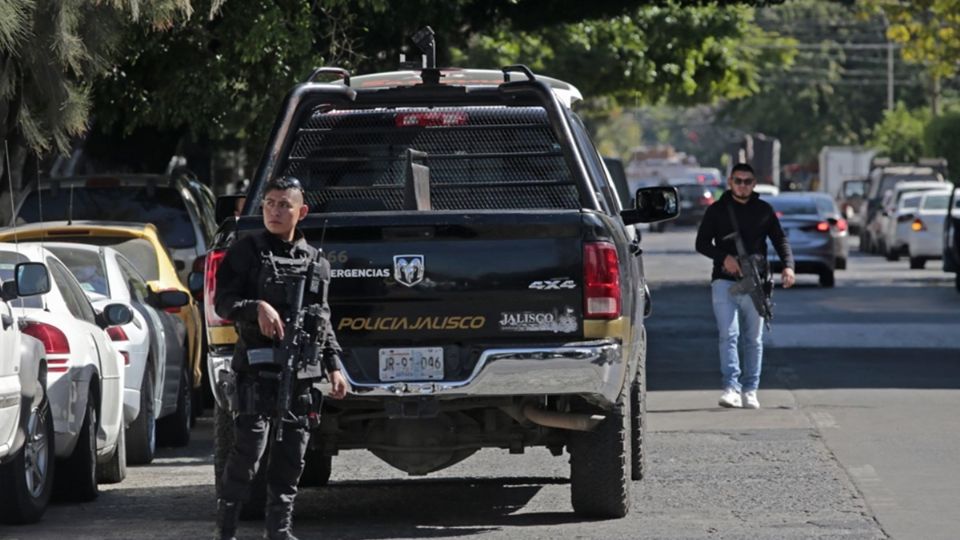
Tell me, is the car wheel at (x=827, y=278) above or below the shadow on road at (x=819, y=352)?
below

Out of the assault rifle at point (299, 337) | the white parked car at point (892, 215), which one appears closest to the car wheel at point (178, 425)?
the assault rifle at point (299, 337)

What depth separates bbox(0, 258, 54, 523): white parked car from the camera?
9656 millimetres

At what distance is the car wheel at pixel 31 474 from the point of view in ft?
33.1

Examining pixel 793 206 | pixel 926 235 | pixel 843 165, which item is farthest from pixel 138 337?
pixel 843 165

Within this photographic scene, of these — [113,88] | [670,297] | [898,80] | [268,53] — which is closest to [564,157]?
[268,53]

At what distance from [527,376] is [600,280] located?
1.76 ft

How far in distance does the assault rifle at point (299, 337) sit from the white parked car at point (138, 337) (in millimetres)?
4116

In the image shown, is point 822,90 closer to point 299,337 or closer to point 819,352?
point 819,352

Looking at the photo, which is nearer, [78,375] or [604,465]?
[604,465]

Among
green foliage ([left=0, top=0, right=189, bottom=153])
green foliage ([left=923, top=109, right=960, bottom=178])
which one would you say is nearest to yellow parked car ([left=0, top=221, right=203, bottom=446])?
green foliage ([left=0, top=0, right=189, bottom=153])

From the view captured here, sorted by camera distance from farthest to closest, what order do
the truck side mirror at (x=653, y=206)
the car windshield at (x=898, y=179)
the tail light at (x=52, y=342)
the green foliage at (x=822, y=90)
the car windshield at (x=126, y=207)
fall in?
1. the green foliage at (x=822, y=90)
2. the car windshield at (x=898, y=179)
3. the car windshield at (x=126, y=207)
4. the truck side mirror at (x=653, y=206)
5. the tail light at (x=52, y=342)

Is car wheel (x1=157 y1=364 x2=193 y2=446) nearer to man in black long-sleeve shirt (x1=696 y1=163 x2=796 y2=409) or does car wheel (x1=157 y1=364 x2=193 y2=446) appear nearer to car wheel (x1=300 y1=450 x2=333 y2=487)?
car wheel (x1=300 y1=450 x2=333 y2=487)

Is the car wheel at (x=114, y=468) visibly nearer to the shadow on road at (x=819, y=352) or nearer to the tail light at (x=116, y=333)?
the tail light at (x=116, y=333)

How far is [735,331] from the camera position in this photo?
15555mm
